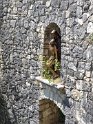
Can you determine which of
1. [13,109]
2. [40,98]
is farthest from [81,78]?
[13,109]

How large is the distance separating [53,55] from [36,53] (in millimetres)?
571

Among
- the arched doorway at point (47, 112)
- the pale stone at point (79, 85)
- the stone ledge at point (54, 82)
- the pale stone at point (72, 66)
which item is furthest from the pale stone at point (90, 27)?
the arched doorway at point (47, 112)

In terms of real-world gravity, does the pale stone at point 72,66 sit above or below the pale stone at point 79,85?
above

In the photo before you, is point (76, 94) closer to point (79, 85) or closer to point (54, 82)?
point (79, 85)

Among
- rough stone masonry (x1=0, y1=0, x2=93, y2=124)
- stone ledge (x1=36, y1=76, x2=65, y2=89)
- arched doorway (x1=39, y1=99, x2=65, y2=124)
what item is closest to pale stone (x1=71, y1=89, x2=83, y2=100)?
rough stone masonry (x1=0, y1=0, x2=93, y2=124)

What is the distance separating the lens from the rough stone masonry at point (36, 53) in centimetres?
536

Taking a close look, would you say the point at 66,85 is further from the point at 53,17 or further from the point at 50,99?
the point at 53,17

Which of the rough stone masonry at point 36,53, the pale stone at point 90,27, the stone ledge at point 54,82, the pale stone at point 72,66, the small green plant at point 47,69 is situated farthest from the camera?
the small green plant at point 47,69

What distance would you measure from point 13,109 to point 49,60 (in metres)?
1.87

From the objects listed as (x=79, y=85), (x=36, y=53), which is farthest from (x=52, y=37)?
(x=79, y=85)

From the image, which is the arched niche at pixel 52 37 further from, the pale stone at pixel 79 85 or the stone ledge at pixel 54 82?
the pale stone at pixel 79 85

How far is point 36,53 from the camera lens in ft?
22.1

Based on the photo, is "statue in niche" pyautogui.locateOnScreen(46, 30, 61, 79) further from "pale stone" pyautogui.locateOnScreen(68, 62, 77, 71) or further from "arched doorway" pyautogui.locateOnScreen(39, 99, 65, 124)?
"arched doorway" pyautogui.locateOnScreen(39, 99, 65, 124)

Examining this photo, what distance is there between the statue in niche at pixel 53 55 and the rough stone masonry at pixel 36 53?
292 millimetres
